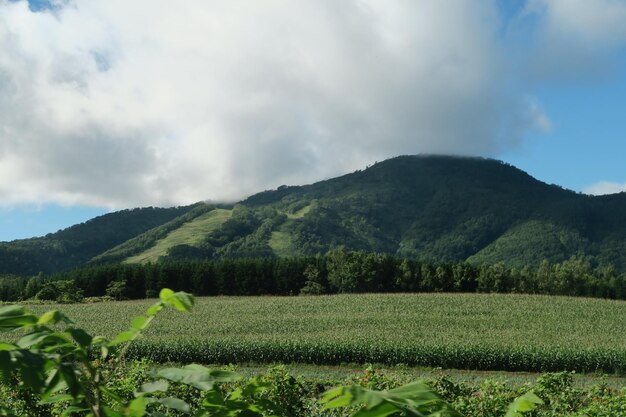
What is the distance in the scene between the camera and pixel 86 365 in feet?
4.04

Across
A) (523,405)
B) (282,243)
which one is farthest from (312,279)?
(282,243)

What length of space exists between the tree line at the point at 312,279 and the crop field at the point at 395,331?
11.4 m

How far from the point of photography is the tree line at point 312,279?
70562mm

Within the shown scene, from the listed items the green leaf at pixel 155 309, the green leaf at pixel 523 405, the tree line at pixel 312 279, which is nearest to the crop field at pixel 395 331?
the tree line at pixel 312 279

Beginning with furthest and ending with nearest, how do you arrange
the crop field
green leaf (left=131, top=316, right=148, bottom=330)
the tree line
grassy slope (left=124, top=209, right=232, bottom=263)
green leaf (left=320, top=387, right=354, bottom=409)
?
grassy slope (left=124, top=209, right=232, bottom=263)
the tree line
the crop field
green leaf (left=131, top=316, right=148, bottom=330)
green leaf (left=320, top=387, right=354, bottom=409)

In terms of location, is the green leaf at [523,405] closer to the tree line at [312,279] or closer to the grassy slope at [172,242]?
the tree line at [312,279]

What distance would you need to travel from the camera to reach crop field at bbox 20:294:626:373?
3077 centimetres

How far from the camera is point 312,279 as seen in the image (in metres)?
72.2

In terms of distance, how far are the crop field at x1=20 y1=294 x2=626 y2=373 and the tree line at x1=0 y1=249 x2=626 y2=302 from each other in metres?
11.4

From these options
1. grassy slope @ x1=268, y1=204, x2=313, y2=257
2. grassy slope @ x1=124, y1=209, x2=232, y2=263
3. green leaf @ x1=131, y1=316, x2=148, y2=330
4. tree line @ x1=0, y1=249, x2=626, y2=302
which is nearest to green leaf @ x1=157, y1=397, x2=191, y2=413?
green leaf @ x1=131, y1=316, x2=148, y2=330

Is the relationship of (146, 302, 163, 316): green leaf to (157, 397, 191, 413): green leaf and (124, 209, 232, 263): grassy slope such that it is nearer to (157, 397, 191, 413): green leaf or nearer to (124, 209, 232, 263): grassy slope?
(157, 397, 191, 413): green leaf

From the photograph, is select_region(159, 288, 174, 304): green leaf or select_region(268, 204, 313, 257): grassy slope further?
select_region(268, 204, 313, 257): grassy slope

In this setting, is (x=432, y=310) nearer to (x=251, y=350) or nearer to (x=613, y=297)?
(x=251, y=350)

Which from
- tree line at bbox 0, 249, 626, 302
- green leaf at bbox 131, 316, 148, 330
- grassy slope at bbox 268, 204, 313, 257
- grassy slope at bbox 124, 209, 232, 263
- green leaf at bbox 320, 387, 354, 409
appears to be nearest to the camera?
green leaf at bbox 320, 387, 354, 409
